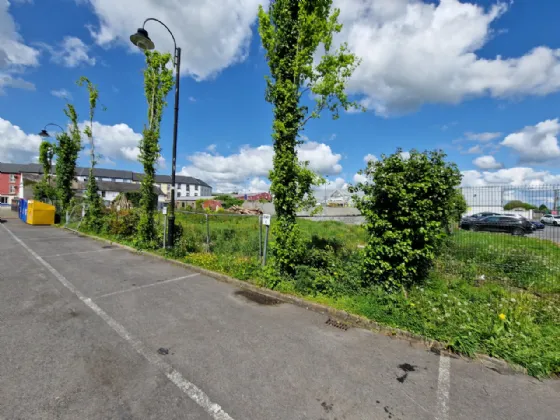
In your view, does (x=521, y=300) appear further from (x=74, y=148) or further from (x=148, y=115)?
(x=74, y=148)

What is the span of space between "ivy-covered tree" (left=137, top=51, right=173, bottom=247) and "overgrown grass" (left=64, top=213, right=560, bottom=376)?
10.2 feet

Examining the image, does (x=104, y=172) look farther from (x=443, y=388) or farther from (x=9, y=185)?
(x=443, y=388)

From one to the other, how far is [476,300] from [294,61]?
232 inches

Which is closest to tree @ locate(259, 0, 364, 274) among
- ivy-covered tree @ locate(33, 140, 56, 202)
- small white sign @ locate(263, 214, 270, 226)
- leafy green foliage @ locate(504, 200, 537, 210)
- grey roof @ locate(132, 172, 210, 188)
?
small white sign @ locate(263, 214, 270, 226)

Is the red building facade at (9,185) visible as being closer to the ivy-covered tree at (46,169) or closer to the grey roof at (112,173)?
the grey roof at (112,173)

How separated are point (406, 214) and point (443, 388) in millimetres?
2737

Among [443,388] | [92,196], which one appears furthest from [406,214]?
[92,196]

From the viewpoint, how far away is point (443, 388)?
9.11ft

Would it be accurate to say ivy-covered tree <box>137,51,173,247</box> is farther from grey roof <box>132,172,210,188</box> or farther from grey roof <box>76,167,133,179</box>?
grey roof <box>76,167,133,179</box>

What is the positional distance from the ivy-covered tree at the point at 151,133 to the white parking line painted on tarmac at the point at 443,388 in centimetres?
950

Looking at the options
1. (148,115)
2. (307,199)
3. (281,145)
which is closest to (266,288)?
(307,199)

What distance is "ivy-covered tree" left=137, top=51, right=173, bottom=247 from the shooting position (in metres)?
9.82

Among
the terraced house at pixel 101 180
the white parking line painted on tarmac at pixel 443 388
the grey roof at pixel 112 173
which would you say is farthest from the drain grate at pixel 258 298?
the grey roof at pixel 112 173

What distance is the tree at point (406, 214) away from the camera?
181 inches
